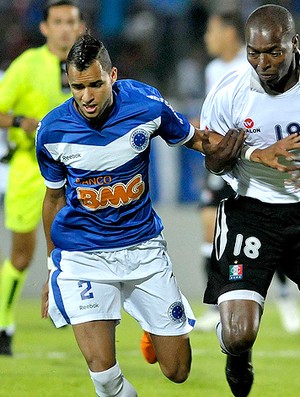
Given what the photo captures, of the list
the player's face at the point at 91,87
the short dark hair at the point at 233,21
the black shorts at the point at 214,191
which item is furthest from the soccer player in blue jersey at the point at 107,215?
the short dark hair at the point at 233,21

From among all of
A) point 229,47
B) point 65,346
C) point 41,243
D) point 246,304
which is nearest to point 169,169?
point 41,243

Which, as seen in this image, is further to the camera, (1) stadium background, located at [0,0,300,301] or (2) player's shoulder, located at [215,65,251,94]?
(1) stadium background, located at [0,0,300,301]

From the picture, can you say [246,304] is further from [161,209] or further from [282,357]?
[161,209]

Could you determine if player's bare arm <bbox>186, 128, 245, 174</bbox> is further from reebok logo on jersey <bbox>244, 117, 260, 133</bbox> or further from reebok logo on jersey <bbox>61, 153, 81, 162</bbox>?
reebok logo on jersey <bbox>61, 153, 81, 162</bbox>

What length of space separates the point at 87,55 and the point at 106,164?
1.87 feet

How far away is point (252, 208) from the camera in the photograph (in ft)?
19.0

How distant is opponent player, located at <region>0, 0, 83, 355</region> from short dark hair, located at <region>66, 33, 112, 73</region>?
2.65 metres

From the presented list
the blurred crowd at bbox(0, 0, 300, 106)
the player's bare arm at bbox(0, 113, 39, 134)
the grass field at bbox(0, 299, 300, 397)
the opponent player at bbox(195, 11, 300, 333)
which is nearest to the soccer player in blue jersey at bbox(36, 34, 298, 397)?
the grass field at bbox(0, 299, 300, 397)

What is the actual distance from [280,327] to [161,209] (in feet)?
9.99

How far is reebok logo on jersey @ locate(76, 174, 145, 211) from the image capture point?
5320mm

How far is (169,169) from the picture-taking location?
41.6 feet

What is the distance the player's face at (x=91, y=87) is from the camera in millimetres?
5121

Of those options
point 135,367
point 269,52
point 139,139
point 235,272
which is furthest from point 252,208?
point 135,367

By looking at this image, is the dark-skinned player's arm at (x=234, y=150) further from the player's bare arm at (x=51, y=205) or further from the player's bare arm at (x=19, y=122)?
the player's bare arm at (x=19, y=122)
